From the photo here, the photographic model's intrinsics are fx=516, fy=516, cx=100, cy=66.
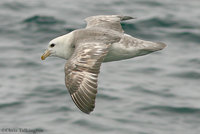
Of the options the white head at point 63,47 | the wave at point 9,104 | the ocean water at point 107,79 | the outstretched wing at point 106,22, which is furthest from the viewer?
the wave at point 9,104

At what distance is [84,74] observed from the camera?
29.9ft

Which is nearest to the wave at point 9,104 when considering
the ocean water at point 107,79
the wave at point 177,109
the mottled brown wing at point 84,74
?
the ocean water at point 107,79

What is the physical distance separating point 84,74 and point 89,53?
0.61 metres

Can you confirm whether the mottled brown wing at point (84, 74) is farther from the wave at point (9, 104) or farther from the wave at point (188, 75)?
the wave at point (188, 75)

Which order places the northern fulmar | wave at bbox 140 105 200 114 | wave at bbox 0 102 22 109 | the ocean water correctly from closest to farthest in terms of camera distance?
1. the northern fulmar
2. the ocean water
3. wave at bbox 0 102 22 109
4. wave at bbox 140 105 200 114

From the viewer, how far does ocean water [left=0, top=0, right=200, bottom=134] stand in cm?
1285

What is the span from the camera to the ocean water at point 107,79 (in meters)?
12.9

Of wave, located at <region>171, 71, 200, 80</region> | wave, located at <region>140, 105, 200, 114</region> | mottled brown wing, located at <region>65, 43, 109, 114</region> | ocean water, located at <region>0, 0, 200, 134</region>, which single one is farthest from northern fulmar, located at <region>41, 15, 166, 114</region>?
wave, located at <region>171, 71, 200, 80</region>

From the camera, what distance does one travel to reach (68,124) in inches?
499

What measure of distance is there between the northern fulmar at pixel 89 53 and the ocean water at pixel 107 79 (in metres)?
2.45

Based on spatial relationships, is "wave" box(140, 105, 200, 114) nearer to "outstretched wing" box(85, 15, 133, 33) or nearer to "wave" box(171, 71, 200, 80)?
"wave" box(171, 71, 200, 80)

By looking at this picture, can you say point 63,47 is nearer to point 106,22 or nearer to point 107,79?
point 106,22

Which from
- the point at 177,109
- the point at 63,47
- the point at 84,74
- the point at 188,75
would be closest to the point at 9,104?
the point at 63,47

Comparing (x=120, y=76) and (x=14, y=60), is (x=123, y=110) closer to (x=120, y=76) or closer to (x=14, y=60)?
(x=120, y=76)
